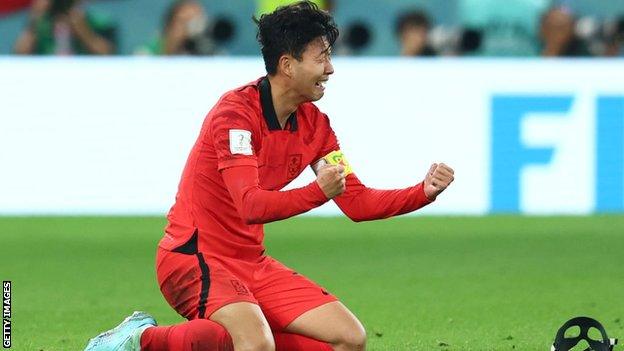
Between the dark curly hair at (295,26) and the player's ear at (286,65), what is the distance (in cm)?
3

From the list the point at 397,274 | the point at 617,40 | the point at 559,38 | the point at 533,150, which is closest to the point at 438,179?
the point at 397,274

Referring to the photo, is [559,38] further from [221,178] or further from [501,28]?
[221,178]

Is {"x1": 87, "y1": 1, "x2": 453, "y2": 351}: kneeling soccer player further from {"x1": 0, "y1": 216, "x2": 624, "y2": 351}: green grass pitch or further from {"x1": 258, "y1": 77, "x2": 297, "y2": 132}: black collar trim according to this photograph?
{"x1": 0, "y1": 216, "x2": 624, "y2": 351}: green grass pitch

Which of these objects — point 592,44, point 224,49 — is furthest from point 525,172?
point 224,49

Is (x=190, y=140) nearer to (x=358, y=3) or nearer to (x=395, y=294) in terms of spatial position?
(x=358, y=3)

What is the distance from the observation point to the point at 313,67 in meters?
6.46

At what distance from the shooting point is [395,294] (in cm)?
962

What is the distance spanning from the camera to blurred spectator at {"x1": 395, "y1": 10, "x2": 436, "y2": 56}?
15453 millimetres

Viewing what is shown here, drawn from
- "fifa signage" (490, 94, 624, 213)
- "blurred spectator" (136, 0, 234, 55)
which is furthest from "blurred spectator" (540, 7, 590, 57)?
"blurred spectator" (136, 0, 234, 55)

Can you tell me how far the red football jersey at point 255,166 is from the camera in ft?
20.9

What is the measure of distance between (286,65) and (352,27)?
30.7 ft

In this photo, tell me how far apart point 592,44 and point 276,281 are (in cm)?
973

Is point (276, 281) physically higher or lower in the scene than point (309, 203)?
lower

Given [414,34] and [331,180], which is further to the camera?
[414,34]
